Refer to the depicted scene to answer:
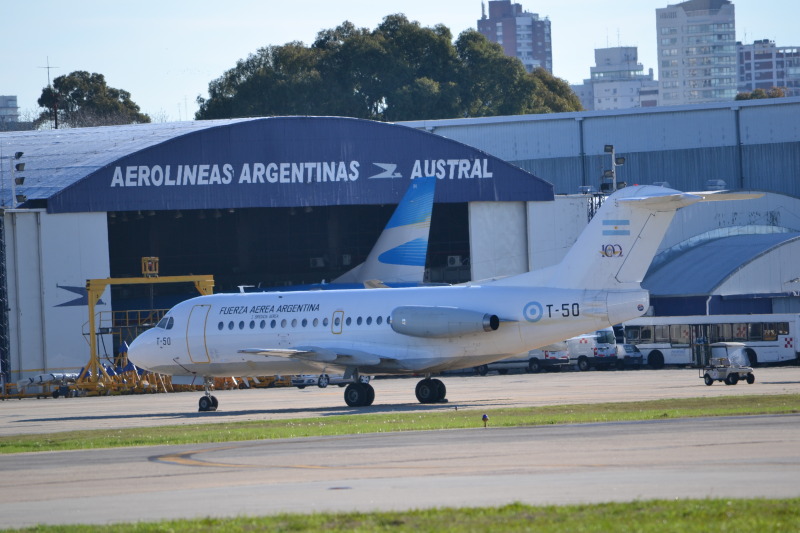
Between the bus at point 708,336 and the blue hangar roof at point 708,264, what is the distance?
6536 mm

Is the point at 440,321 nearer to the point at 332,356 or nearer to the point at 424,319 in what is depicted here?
the point at 424,319

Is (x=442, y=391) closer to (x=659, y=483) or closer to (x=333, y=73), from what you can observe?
(x=659, y=483)

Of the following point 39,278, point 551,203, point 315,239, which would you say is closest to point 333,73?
point 315,239

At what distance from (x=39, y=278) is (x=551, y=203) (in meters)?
26.2

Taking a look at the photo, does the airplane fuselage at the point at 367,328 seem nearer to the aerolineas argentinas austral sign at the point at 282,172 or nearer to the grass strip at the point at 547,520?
the aerolineas argentinas austral sign at the point at 282,172

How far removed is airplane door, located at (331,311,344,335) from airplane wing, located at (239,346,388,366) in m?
0.68

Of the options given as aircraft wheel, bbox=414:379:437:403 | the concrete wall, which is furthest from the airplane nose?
the concrete wall

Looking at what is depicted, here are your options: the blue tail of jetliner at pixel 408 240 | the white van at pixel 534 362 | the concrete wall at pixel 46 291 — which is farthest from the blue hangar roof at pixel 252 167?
the white van at pixel 534 362

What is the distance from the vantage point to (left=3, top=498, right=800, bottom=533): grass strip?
12.9m

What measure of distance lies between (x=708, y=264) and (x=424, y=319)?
37.7 meters

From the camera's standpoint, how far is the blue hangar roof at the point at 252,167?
57312mm

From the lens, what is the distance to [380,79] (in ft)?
392

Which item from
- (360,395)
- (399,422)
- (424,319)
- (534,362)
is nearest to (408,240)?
(534,362)

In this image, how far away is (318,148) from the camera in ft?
201
